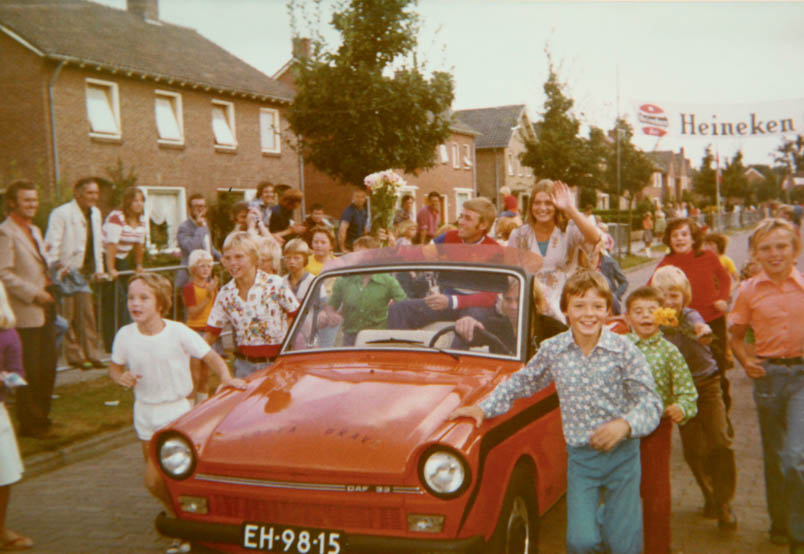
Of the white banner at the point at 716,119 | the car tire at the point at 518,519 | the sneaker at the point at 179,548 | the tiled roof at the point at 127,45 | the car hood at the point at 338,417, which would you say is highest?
the tiled roof at the point at 127,45

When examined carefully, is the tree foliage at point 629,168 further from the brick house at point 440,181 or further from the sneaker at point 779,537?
the sneaker at point 779,537

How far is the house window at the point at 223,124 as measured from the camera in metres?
29.5

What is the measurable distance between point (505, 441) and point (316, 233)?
4543mm

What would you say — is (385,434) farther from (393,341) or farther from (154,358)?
(154,358)

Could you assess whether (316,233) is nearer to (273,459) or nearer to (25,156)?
(273,459)

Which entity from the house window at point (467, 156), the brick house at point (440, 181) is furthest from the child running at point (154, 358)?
the house window at point (467, 156)

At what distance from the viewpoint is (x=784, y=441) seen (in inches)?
172

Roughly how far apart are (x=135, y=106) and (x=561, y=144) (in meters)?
16.1

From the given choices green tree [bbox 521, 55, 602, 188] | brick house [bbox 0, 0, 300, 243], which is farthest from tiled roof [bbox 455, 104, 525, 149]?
brick house [bbox 0, 0, 300, 243]

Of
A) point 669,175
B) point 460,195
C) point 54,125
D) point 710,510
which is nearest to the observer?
point 710,510

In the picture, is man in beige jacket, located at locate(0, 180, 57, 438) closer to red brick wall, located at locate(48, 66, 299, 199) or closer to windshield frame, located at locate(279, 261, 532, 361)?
windshield frame, located at locate(279, 261, 532, 361)

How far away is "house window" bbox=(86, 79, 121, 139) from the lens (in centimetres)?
2420

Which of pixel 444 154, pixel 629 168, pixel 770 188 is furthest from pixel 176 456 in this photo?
pixel 770 188

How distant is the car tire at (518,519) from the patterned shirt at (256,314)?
2359 mm
